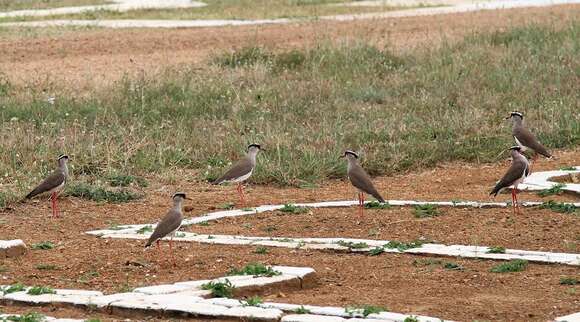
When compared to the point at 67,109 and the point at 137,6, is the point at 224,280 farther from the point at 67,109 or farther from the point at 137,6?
the point at 137,6

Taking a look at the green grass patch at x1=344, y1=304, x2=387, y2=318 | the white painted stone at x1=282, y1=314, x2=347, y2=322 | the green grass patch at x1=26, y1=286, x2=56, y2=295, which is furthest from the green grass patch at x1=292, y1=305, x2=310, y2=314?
the green grass patch at x1=26, y1=286, x2=56, y2=295

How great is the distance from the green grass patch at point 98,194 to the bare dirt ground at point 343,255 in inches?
4.7

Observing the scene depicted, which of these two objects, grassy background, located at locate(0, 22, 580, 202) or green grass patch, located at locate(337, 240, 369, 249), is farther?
grassy background, located at locate(0, 22, 580, 202)

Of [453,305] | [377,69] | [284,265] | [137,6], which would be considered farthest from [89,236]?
[137,6]

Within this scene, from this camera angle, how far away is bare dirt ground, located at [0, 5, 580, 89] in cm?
2167

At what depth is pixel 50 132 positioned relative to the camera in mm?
15312

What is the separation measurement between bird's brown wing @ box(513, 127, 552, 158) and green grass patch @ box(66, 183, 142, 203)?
4.27 metres

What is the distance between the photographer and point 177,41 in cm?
2602

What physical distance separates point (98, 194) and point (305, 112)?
4.45 m

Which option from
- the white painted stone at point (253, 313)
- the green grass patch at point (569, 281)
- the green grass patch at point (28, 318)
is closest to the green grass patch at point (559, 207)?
Result: the green grass patch at point (569, 281)

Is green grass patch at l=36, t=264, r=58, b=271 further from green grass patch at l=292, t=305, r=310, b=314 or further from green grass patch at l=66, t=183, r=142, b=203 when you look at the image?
green grass patch at l=66, t=183, r=142, b=203

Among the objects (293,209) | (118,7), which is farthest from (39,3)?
(293,209)

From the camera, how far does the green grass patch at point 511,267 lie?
973 centimetres

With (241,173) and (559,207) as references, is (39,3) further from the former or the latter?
(559,207)
